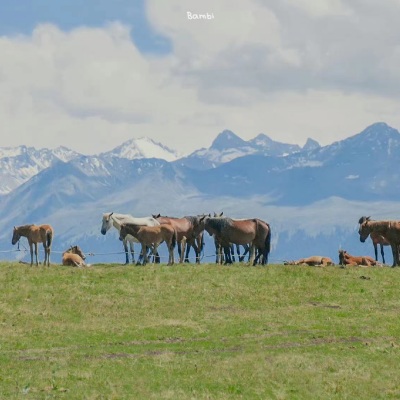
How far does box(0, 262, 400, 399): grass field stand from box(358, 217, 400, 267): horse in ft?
18.2

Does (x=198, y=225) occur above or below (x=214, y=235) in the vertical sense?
above

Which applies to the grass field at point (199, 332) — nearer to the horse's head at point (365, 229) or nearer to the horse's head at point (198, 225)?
the horse's head at point (365, 229)

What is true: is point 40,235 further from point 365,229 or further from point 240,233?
point 365,229

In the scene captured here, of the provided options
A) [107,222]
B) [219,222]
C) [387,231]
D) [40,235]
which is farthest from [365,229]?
[40,235]

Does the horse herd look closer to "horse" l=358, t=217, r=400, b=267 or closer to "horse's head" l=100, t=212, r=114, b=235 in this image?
"horse" l=358, t=217, r=400, b=267

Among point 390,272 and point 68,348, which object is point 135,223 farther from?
point 68,348

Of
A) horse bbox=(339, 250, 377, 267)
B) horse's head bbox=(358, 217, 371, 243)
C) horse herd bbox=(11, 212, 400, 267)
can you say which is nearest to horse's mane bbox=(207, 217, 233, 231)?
horse herd bbox=(11, 212, 400, 267)

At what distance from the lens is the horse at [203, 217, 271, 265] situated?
5734cm

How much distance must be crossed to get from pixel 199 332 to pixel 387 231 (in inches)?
986

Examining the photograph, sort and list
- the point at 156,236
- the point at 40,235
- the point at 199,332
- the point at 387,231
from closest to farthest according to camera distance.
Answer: the point at 199,332, the point at 40,235, the point at 156,236, the point at 387,231

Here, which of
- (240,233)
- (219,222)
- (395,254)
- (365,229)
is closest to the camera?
(240,233)

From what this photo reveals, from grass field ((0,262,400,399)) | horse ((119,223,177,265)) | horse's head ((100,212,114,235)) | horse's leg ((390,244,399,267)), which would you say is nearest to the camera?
grass field ((0,262,400,399))

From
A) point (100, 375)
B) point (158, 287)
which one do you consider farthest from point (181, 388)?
point (158, 287)

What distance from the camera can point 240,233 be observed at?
57281mm
